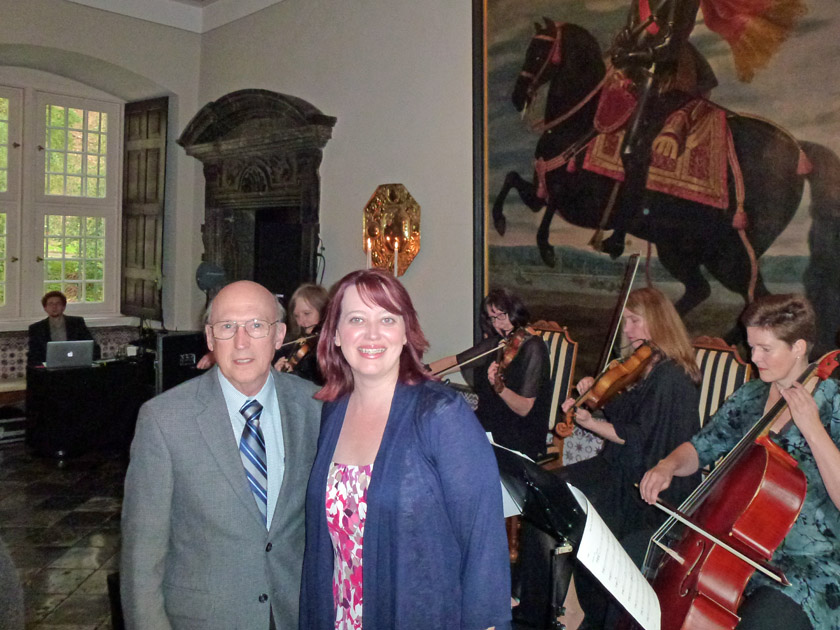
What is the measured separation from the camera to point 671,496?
9.80 ft

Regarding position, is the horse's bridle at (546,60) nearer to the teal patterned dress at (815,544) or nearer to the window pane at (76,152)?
the teal patterned dress at (815,544)

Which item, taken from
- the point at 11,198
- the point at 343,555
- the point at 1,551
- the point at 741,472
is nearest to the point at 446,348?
the point at 741,472

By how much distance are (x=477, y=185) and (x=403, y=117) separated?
3.67 feet

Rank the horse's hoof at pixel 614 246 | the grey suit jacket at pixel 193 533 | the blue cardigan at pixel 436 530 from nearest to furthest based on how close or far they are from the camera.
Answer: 1. the blue cardigan at pixel 436 530
2. the grey suit jacket at pixel 193 533
3. the horse's hoof at pixel 614 246

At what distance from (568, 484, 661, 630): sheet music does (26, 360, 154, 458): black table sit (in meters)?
5.31

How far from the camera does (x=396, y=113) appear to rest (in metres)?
5.95

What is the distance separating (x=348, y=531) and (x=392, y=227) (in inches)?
172

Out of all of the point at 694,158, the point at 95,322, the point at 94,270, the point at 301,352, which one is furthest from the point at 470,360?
the point at 94,270

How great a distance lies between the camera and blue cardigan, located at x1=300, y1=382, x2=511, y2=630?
1.57 meters

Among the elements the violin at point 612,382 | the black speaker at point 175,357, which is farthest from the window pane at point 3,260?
the violin at point 612,382

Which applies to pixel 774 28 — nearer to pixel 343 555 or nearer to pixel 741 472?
pixel 741 472

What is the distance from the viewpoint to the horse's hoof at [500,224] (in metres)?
5.00

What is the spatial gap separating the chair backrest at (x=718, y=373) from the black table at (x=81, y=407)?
15.6 feet

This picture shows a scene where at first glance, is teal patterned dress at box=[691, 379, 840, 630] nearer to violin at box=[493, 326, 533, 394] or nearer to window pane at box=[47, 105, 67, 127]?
violin at box=[493, 326, 533, 394]
